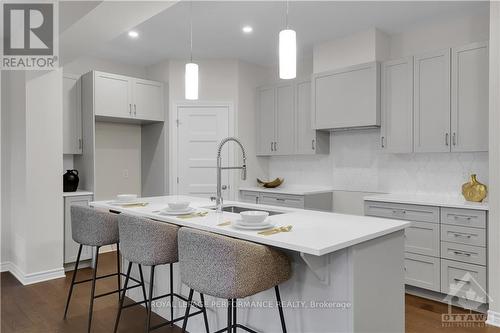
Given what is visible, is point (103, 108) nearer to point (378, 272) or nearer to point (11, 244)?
point (11, 244)

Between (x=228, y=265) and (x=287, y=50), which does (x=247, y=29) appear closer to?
(x=287, y=50)

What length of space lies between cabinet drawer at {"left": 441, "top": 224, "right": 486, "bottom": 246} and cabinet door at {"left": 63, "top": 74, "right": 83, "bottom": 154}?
4138 millimetres

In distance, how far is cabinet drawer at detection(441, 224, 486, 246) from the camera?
3.01 meters

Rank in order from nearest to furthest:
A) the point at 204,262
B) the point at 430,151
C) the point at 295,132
→ the point at 204,262 → the point at 430,151 → the point at 295,132

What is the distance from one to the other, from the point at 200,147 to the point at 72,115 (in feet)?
5.52

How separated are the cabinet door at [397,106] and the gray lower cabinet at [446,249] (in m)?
0.70

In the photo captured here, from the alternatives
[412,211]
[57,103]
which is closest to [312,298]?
[412,211]

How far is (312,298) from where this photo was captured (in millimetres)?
1967

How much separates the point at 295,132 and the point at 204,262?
3.31 metres

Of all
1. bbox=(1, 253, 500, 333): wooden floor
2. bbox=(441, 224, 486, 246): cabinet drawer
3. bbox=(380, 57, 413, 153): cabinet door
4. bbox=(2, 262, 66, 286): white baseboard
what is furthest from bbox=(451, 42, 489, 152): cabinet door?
bbox=(2, 262, 66, 286): white baseboard

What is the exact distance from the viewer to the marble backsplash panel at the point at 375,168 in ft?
12.0

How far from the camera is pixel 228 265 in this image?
5.56 ft

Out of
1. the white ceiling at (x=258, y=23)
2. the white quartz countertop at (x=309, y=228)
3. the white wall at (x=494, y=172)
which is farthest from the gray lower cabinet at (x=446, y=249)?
the white ceiling at (x=258, y=23)

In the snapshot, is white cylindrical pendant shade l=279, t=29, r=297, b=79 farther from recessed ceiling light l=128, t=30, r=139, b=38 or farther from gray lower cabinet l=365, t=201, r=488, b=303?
recessed ceiling light l=128, t=30, r=139, b=38
